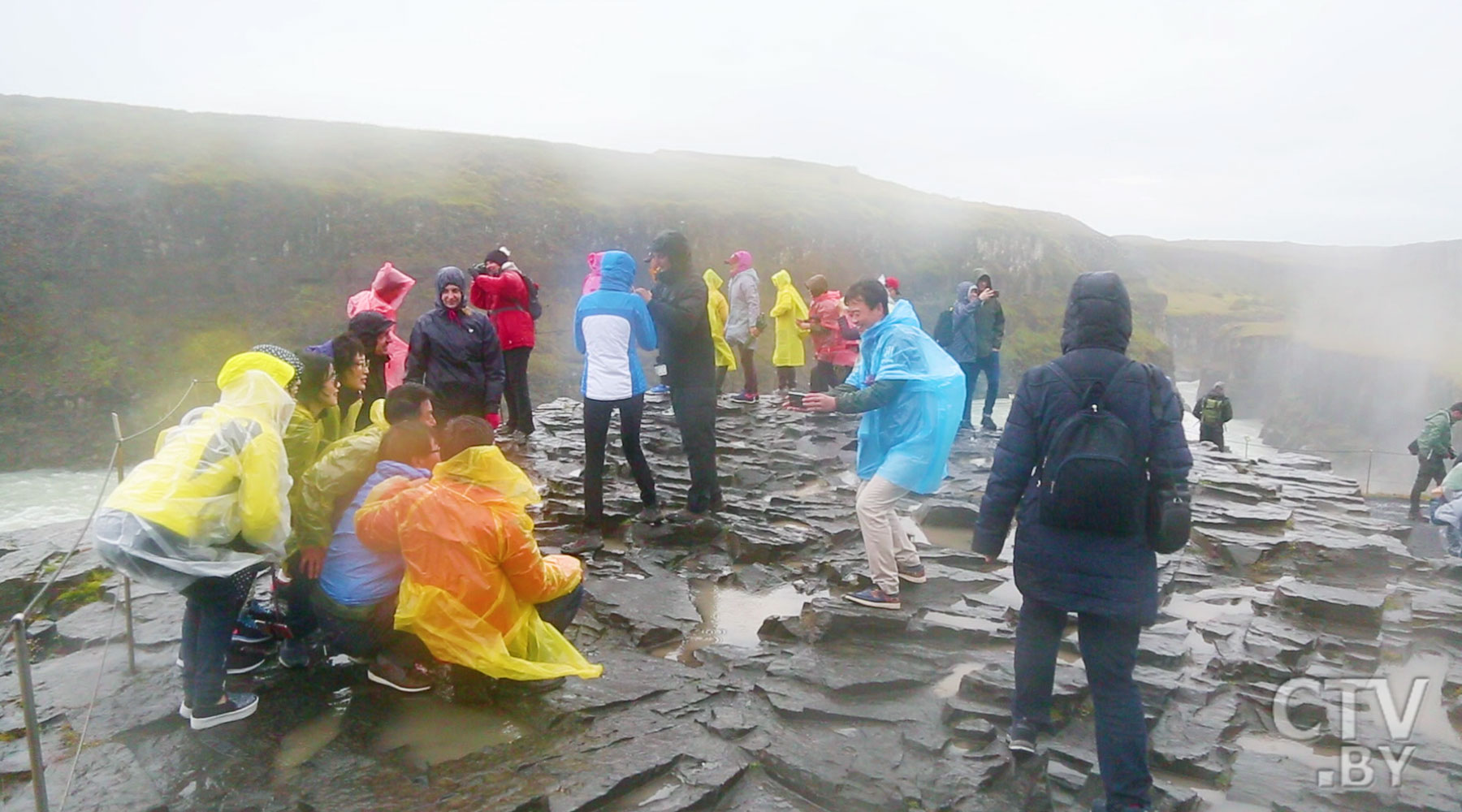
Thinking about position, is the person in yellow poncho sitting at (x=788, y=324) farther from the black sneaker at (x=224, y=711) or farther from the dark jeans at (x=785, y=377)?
the black sneaker at (x=224, y=711)

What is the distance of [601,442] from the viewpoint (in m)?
7.75

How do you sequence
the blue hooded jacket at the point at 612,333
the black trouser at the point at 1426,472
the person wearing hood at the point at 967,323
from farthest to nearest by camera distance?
the black trouser at the point at 1426,472
the person wearing hood at the point at 967,323
the blue hooded jacket at the point at 612,333

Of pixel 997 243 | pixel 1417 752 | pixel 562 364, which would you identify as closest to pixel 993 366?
pixel 1417 752

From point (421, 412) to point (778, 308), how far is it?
1038 centimetres

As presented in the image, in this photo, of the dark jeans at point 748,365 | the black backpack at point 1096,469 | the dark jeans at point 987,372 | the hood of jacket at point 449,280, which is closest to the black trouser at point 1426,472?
the dark jeans at point 987,372

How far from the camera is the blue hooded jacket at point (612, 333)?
7547 mm

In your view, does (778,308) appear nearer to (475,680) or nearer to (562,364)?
(475,680)

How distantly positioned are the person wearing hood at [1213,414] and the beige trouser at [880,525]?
1559 cm

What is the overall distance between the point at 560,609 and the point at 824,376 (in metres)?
10.5

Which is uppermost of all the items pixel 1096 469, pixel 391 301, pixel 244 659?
pixel 391 301

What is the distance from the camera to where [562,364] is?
4991 cm

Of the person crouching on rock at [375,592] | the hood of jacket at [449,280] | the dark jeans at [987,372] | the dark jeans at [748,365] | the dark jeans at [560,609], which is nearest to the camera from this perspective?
the person crouching on rock at [375,592]

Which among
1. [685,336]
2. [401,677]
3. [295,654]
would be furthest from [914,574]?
[295,654]

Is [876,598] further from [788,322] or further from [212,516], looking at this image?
[788,322]
